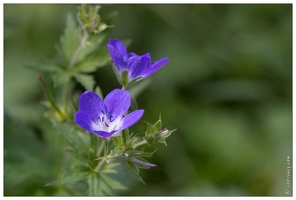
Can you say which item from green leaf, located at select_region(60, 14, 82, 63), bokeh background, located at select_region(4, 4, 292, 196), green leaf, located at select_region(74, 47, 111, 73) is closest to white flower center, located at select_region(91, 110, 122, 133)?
green leaf, located at select_region(74, 47, 111, 73)

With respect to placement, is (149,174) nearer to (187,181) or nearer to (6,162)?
(187,181)

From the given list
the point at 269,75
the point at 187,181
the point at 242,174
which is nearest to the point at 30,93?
the point at 187,181

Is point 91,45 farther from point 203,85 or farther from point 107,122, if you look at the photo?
point 203,85

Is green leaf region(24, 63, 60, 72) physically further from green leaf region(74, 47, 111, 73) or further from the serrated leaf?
the serrated leaf

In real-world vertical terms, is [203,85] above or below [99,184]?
above

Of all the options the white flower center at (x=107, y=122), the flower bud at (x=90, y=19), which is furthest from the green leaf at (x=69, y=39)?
the white flower center at (x=107, y=122)

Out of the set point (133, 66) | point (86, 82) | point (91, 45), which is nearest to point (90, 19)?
point (91, 45)

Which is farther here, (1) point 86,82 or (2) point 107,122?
(1) point 86,82
